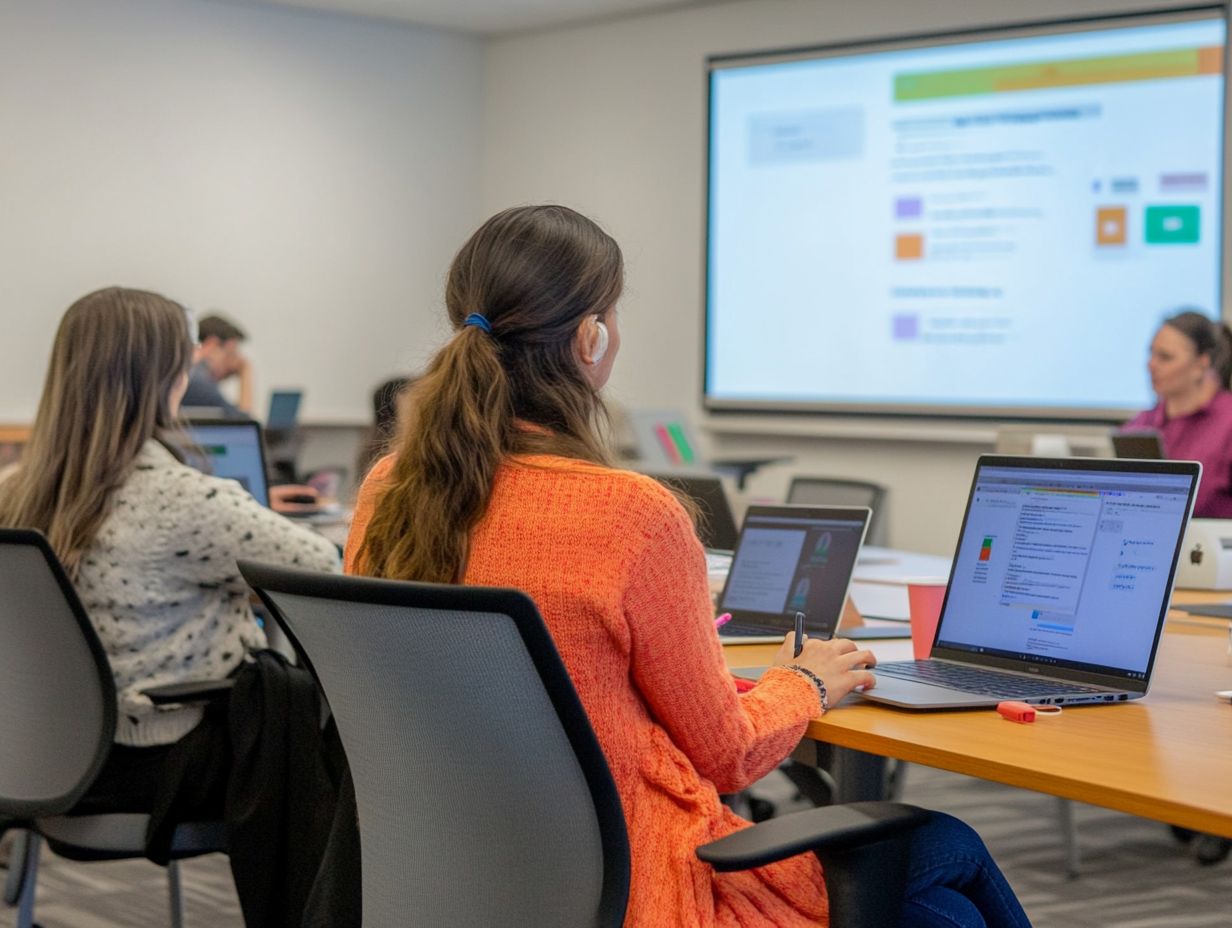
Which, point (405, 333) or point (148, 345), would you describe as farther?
point (405, 333)

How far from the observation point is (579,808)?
4.59 feet

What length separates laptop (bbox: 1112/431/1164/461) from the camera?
3102mm

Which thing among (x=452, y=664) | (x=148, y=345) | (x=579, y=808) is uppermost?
(x=148, y=345)

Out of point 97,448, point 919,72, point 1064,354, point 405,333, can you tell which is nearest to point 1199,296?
point 1064,354

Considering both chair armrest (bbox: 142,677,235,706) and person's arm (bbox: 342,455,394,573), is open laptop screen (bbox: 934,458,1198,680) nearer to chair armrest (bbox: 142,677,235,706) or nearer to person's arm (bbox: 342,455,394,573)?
person's arm (bbox: 342,455,394,573)

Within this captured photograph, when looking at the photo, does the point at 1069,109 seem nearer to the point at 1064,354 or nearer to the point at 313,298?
the point at 1064,354

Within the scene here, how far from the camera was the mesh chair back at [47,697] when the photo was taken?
219 centimetres

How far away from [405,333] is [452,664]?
7.38 metres

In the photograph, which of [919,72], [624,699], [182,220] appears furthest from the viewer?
[182,220]

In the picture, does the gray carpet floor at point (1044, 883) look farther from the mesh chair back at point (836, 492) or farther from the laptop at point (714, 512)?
the laptop at point (714, 512)

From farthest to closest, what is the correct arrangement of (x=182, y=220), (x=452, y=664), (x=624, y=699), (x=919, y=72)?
(x=182, y=220)
(x=919, y=72)
(x=624, y=699)
(x=452, y=664)

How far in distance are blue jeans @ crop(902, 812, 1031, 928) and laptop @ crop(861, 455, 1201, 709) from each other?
20 cm

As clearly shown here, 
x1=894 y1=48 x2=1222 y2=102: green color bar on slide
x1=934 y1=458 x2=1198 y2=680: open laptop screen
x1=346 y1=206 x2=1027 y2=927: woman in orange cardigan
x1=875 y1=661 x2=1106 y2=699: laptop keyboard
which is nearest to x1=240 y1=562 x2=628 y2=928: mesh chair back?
x1=346 y1=206 x2=1027 y2=927: woman in orange cardigan

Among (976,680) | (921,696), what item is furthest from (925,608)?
(921,696)
